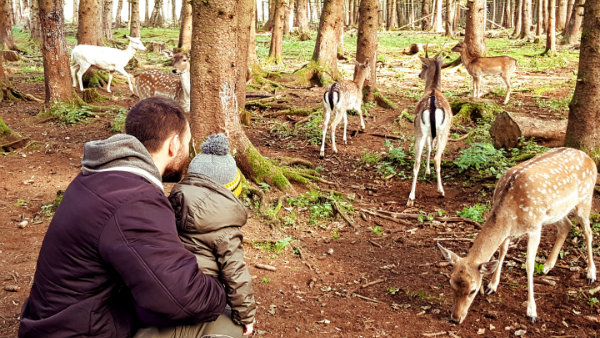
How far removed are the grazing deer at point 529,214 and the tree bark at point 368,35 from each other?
7383mm

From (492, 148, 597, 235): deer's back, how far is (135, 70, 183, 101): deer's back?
23.1 ft

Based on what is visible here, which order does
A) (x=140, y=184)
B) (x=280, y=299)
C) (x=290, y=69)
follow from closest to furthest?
(x=140, y=184) < (x=280, y=299) < (x=290, y=69)

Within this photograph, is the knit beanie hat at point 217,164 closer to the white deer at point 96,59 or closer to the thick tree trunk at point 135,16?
the white deer at point 96,59

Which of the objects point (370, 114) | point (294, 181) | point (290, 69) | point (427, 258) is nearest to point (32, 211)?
point (294, 181)

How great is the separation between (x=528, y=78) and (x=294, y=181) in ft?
38.1

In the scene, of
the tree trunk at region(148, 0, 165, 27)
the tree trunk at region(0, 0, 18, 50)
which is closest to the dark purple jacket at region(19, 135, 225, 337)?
the tree trunk at region(0, 0, 18, 50)

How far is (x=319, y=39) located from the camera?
13.7m

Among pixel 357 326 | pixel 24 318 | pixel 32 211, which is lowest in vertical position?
pixel 357 326

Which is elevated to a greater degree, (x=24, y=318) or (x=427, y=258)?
(x=24, y=318)

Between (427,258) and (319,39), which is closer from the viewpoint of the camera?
(427,258)

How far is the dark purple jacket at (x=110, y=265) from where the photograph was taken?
6.54 ft

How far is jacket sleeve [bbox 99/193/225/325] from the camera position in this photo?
1.98 m

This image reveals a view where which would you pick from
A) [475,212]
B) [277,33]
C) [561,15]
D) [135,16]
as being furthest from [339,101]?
[561,15]

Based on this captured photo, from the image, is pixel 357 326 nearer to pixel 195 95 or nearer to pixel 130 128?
pixel 130 128
